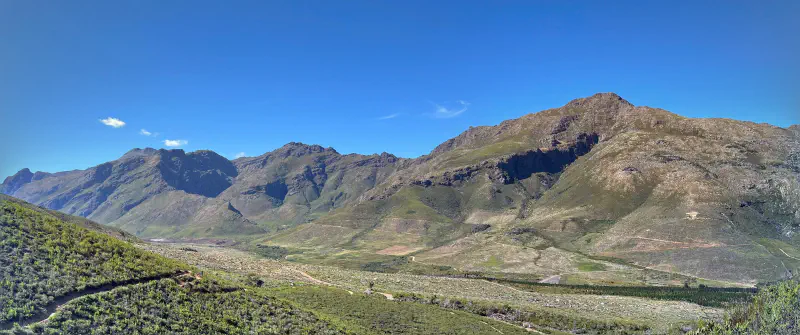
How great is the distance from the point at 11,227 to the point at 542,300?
9171 cm

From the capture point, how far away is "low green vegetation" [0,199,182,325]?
2472cm

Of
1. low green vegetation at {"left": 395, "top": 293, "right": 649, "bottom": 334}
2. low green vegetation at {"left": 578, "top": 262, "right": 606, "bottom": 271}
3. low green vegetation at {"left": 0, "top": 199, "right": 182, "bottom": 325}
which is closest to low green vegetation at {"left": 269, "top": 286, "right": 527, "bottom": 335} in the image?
low green vegetation at {"left": 395, "top": 293, "right": 649, "bottom": 334}

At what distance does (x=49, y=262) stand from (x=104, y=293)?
4776mm

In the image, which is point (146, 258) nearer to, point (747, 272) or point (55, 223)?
point (55, 223)

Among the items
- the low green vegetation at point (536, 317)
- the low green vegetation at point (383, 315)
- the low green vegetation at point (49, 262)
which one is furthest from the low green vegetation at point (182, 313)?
the low green vegetation at point (536, 317)

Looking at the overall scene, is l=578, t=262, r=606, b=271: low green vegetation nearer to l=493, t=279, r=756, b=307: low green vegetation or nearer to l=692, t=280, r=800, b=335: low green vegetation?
l=493, t=279, r=756, b=307: low green vegetation

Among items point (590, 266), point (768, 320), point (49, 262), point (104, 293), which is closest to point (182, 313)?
point (104, 293)

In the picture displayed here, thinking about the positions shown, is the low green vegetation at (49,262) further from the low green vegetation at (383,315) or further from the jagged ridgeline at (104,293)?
the low green vegetation at (383,315)

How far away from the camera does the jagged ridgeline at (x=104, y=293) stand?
24.8 m

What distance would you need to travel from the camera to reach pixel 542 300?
91.5 m

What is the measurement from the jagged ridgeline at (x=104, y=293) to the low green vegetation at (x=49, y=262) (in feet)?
0.17

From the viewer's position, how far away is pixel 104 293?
29234 millimetres

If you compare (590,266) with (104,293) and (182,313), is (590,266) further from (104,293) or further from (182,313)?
(104,293)

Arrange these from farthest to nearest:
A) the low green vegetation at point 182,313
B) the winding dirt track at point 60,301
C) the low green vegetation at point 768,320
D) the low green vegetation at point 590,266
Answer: the low green vegetation at point 590,266 < the low green vegetation at point 768,320 < the low green vegetation at point 182,313 < the winding dirt track at point 60,301
